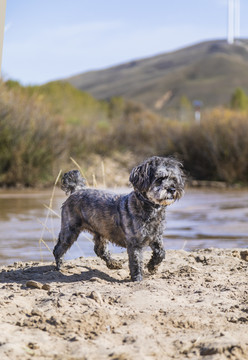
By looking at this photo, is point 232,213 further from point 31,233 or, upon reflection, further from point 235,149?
point 235,149

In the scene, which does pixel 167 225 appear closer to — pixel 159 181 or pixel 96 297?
pixel 159 181

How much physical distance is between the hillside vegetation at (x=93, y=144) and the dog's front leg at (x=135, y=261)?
1343 cm

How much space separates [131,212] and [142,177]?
443 millimetres

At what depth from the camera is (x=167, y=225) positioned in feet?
39.1

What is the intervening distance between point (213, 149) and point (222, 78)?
523 feet

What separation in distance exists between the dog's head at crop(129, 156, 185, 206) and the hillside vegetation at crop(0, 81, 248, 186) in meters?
13.6

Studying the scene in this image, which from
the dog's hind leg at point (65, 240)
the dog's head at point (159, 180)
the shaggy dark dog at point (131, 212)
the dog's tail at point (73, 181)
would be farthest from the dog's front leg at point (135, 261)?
the dog's tail at point (73, 181)

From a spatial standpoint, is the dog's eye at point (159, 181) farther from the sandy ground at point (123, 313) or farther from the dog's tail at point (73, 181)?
the dog's tail at point (73, 181)

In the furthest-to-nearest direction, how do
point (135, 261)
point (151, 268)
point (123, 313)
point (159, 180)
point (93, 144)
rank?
point (93, 144)
point (151, 268)
point (135, 261)
point (159, 180)
point (123, 313)

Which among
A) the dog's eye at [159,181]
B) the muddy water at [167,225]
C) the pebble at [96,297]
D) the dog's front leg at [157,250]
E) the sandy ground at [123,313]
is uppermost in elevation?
the dog's eye at [159,181]

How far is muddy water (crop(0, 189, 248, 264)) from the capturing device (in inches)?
364

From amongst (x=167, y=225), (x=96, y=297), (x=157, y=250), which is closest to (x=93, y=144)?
(x=167, y=225)

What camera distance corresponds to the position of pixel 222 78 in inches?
6959

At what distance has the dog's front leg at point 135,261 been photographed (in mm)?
6273
